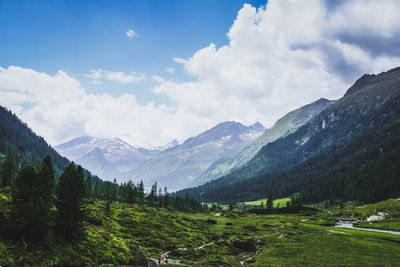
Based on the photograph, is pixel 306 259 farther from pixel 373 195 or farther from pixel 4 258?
pixel 373 195

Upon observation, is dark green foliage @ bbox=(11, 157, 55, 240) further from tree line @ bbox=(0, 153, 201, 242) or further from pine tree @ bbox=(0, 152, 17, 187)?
pine tree @ bbox=(0, 152, 17, 187)

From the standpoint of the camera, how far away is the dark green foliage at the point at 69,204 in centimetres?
4169

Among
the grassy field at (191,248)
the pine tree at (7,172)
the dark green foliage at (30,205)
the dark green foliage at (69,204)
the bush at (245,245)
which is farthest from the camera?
the pine tree at (7,172)

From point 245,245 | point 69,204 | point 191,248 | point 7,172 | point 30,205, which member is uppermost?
point 7,172

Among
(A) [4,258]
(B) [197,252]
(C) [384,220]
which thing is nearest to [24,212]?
(A) [4,258]

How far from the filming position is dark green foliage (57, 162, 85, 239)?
41.7 metres

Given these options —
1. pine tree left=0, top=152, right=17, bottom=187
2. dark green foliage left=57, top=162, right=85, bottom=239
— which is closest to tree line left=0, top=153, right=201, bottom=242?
dark green foliage left=57, top=162, right=85, bottom=239

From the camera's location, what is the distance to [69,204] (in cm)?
4212

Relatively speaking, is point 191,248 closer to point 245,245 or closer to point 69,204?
point 245,245

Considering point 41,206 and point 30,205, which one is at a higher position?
point 30,205

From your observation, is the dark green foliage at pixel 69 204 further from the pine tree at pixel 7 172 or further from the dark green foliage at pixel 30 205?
the pine tree at pixel 7 172

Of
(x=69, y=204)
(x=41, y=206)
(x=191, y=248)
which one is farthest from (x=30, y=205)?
(x=191, y=248)

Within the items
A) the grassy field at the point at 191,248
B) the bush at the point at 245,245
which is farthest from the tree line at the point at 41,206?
the bush at the point at 245,245

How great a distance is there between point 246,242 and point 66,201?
52.9 metres
